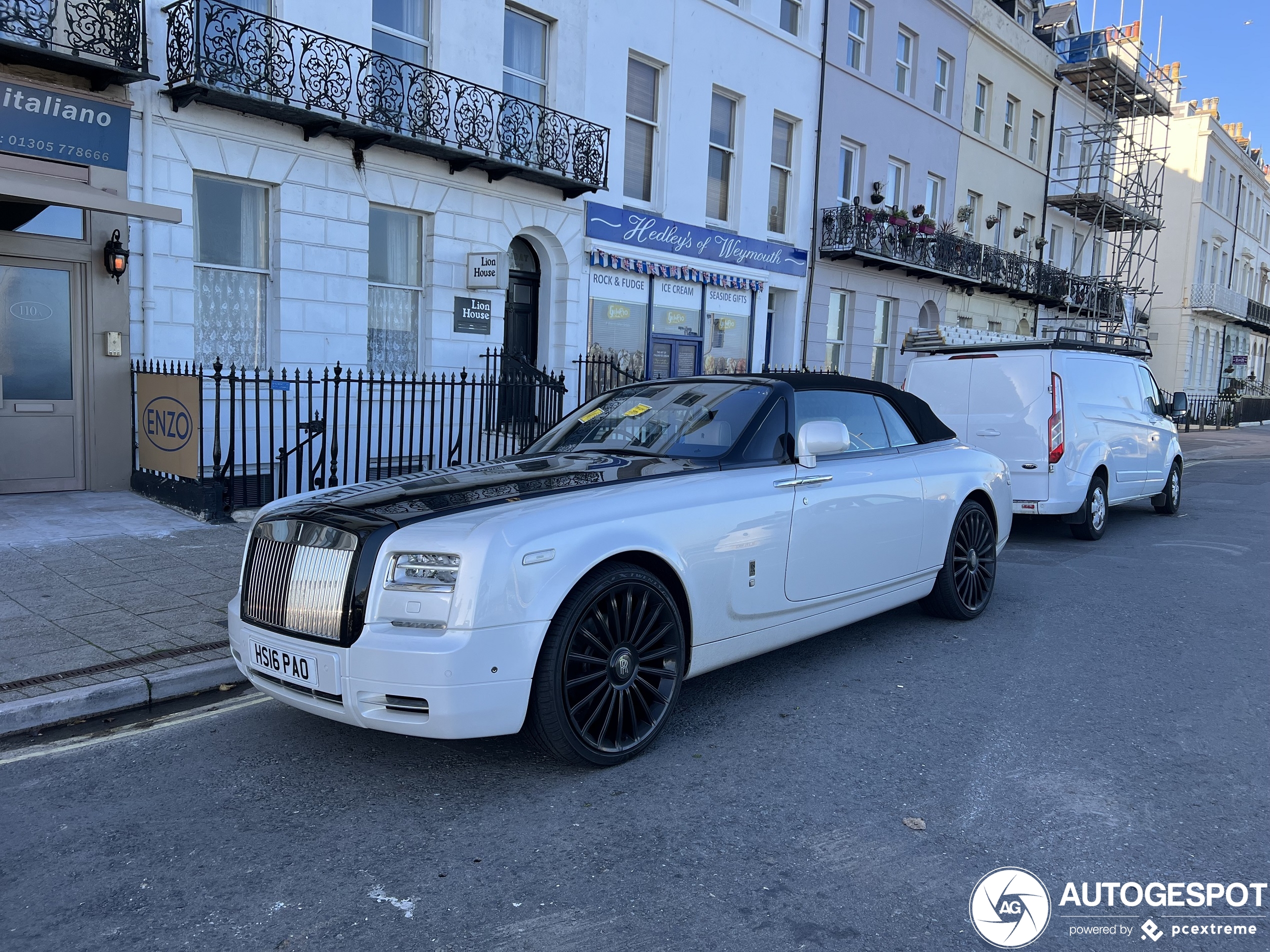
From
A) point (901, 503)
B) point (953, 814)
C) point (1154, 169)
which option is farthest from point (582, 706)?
point (1154, 169)

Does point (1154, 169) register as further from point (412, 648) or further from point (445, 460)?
point (412, 648)

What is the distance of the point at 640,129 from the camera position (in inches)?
642

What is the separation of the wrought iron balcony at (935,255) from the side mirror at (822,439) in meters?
15.8

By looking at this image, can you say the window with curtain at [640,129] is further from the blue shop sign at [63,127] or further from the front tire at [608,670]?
the front tire at [608,670]

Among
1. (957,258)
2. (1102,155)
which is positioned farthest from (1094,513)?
(1102,155)

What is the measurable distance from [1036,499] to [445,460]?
7.41m

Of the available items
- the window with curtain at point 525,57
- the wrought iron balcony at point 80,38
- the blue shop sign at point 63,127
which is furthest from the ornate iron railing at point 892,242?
the blue shop sign at point 63,127

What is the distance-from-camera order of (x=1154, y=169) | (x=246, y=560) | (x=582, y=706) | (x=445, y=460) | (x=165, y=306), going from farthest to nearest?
(x=1154, y=169) < (x=445, y=460) < (x=165, y=306) < (x=246, y=560) < (x=582, y=706)

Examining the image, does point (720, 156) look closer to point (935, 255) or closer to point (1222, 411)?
point (935, 255)

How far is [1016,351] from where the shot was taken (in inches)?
377

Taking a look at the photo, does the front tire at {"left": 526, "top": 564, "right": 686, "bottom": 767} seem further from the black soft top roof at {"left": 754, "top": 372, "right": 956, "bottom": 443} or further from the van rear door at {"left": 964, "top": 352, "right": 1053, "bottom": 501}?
the van rear door at {"left": 964, "top": 352, "right": 1053, "bottom": 501}

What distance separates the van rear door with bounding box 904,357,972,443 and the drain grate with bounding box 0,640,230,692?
23.6 ft

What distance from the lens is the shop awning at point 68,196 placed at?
26.6 feet

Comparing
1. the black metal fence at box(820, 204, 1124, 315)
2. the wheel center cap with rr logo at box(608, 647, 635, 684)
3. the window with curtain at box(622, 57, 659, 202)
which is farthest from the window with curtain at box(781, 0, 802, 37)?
the wheel center cap with rr logo at box(608, 647, 635, 684)
